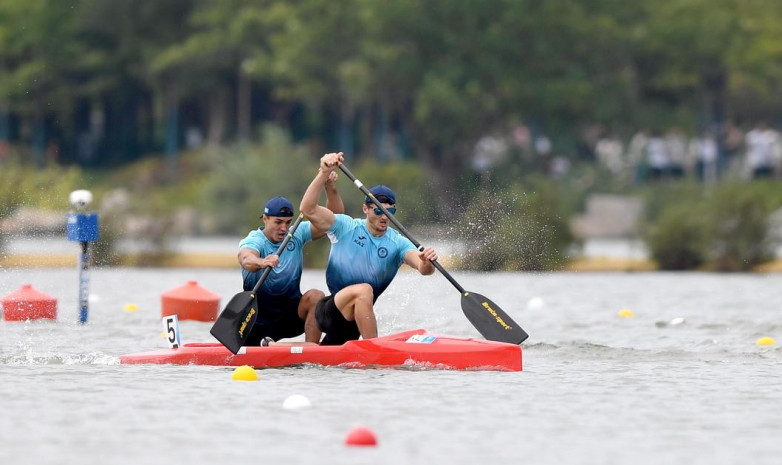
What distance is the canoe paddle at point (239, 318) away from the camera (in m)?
13.0

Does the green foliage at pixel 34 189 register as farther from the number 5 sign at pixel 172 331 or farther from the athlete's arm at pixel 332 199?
the athlete's arm at pixel 332 199

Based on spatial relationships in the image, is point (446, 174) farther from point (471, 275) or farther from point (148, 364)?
point (148, 364)

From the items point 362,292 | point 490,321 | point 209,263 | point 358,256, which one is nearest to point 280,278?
point 358,256

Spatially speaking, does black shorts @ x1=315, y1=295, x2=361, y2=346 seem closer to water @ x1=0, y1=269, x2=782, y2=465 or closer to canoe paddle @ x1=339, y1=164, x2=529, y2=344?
water @ x1=0, y1=269, x2=782, y2=465

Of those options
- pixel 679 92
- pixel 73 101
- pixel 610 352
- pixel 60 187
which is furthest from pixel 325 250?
pixel 73 101

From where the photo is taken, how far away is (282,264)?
43.8 ft

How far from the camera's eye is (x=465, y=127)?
41.2m

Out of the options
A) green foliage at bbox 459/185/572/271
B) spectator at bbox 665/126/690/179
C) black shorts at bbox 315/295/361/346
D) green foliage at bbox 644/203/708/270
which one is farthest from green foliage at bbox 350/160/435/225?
black shorts at bbox 315/295/361/346

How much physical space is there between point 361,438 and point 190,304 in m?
8.63

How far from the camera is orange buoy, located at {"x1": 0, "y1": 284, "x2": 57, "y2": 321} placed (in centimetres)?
1712

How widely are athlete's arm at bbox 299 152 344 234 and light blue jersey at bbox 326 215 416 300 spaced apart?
0.31ft

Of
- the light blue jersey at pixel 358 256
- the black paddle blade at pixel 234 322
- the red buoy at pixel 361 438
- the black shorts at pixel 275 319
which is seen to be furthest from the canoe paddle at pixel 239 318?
the red buoy at pixel 361 438

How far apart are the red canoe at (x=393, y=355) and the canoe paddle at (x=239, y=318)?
0.14m

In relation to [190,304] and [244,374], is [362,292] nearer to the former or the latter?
[244,374]
